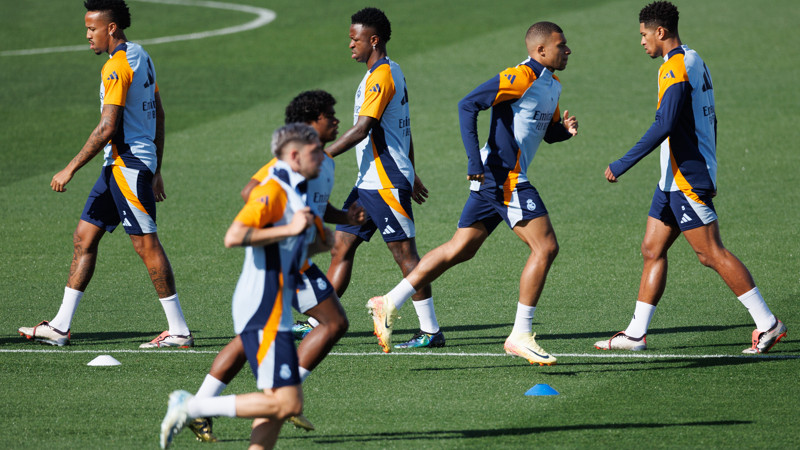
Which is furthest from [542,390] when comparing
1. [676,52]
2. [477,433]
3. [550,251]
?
[676,52]

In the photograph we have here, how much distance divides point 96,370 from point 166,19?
82.0 ft

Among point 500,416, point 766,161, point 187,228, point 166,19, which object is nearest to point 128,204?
point 500,416

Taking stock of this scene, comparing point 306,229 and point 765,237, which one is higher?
point 306,229

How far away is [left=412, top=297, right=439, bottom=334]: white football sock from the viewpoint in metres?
8.88

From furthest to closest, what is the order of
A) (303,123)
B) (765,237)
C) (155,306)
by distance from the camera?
1. (765,237)
2. (155,306)
3. (303,123)

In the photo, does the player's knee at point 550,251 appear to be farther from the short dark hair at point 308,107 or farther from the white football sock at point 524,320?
the short dark hair at point 308,107

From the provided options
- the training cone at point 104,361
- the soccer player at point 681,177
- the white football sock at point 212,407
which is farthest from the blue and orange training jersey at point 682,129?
the training cone at point 104,361

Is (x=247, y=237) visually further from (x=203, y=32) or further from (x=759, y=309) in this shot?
(x=203, y=32)

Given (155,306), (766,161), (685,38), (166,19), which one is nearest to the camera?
(155,306)

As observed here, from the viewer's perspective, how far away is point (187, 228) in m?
13.6

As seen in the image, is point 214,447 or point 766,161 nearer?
point 214,447

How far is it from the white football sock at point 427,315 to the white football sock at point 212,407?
3.34m

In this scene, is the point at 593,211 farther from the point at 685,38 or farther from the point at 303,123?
the point at 685,38

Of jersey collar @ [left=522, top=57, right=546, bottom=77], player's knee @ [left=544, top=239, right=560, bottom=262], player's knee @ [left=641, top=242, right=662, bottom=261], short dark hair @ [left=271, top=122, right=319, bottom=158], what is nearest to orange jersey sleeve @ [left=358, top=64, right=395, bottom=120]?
jersey collar @ [left=522, top=57, right=546, bottom=77]
